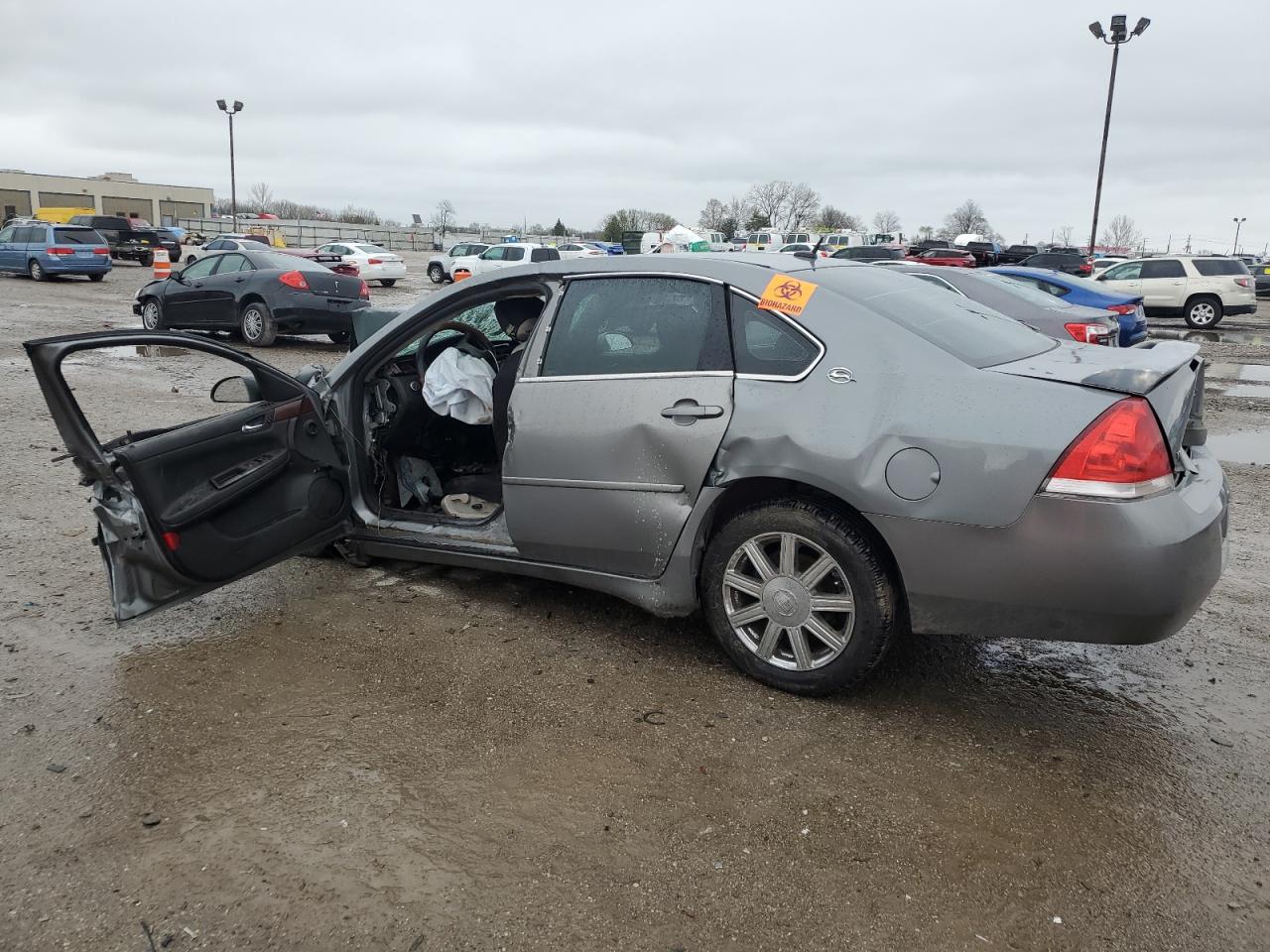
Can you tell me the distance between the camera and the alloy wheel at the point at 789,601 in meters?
3.38

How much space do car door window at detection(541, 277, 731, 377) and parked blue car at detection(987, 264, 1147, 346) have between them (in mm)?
9447

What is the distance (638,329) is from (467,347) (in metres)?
1.66

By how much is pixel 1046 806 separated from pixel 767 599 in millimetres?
1101

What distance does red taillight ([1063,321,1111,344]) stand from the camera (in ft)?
29.8

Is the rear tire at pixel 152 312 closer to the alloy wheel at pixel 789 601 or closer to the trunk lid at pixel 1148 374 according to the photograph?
the alloy wheel at pixel 789 601

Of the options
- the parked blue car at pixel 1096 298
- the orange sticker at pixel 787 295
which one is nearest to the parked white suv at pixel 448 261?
the parked blue car at pixel 1096 298

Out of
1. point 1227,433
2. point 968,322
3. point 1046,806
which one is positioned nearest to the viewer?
point 1046,806

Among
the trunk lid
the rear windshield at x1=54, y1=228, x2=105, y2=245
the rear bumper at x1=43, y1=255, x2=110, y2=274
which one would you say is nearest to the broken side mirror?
the trunk lid

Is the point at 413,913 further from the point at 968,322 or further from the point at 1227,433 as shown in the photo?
the point at 1227,433

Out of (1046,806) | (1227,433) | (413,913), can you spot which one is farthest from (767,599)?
(1227,433)

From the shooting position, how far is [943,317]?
144 inches

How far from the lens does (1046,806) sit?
2926 millimetres

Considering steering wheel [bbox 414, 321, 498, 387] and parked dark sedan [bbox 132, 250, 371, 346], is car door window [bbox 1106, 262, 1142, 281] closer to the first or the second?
parked dark sedan [bbox 132, 250, 371, 346]

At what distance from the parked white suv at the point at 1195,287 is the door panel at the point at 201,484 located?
883 inches
